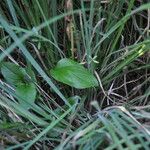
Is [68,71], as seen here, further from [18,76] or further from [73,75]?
[18,76]

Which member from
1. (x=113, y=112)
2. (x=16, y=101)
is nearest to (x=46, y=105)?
(x=16, y=101)

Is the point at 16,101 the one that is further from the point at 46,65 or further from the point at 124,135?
the point at 124,135

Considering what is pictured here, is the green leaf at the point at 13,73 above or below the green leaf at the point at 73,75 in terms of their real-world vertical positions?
above

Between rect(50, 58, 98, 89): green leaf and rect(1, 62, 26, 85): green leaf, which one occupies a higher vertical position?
rect(1, 62, 26, 85): green leaf

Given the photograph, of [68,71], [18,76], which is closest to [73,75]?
[68,71]
